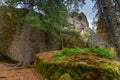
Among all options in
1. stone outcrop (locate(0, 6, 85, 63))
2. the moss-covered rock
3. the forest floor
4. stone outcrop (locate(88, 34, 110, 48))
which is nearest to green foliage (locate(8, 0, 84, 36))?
stone outcrop (locate(0, 6, 85, 63))

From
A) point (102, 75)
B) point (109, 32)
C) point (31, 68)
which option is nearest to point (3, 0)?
point (31, 68)

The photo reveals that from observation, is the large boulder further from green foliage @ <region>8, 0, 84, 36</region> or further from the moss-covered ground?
the moss-covered ground

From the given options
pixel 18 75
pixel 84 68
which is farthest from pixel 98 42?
pixel 84 68

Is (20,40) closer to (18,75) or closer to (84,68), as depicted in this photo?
(18,75)

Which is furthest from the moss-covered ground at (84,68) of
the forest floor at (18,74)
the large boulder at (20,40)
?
the large boulder at (20,40)

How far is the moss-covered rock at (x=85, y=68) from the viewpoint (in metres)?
6.76

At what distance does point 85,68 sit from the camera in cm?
695

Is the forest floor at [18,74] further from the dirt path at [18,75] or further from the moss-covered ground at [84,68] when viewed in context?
the moss-covered ground at [84,68]

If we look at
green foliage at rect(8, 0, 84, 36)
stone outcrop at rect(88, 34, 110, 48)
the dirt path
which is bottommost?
the dirt path

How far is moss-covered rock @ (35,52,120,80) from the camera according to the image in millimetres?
6762

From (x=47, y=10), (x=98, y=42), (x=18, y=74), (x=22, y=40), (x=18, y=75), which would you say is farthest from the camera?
(x=98, y=42)

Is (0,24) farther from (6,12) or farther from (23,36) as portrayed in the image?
(23,36)

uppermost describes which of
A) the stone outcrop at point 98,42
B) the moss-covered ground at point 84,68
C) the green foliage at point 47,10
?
the green foliage at point 47,10

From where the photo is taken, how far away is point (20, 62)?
12.5 metres
